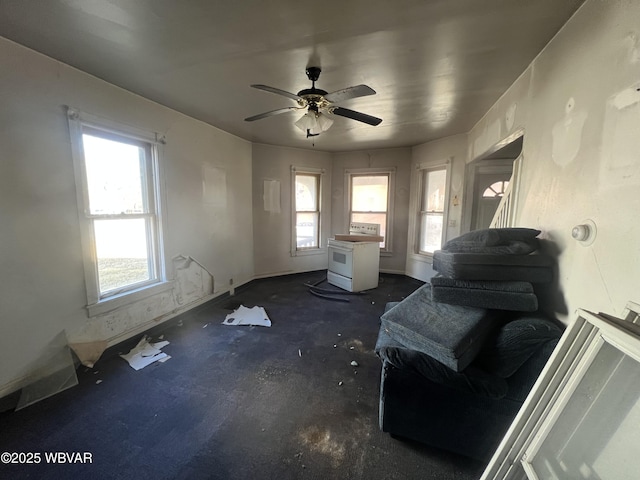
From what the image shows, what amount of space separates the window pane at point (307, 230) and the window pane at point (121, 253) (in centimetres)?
279

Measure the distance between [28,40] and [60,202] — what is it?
1.07 meters

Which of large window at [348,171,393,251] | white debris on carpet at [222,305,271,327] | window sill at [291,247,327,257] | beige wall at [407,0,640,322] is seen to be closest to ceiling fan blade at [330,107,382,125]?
beige wall at [407,0,640,322]

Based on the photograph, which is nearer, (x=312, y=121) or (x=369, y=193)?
(x=312, y=121)

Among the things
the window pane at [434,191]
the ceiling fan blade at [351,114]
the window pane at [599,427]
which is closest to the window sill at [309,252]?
the window pane at [434,191]

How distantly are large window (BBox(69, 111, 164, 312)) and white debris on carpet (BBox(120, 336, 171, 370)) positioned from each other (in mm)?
549

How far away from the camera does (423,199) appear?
471 centimetres

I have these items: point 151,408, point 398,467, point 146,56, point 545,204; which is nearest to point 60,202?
point 146,56

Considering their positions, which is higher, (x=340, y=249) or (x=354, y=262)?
(x=340, y=249)

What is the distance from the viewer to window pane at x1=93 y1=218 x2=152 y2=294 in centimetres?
240

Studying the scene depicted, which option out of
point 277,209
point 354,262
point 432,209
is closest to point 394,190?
point 432,209

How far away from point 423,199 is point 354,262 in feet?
5.98

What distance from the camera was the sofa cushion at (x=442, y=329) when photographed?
1.34 meters

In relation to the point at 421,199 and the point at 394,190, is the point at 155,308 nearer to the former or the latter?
the point at 394,190

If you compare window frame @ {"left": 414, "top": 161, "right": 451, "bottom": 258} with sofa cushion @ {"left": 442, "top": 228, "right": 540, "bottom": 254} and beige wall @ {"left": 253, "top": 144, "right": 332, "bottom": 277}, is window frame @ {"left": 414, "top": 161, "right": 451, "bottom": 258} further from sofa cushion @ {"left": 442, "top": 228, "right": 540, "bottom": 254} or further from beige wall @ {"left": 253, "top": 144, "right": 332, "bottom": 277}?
sofa cushion @ {"left": 442, "top": 228, "right": 540, "bottom": 254}
